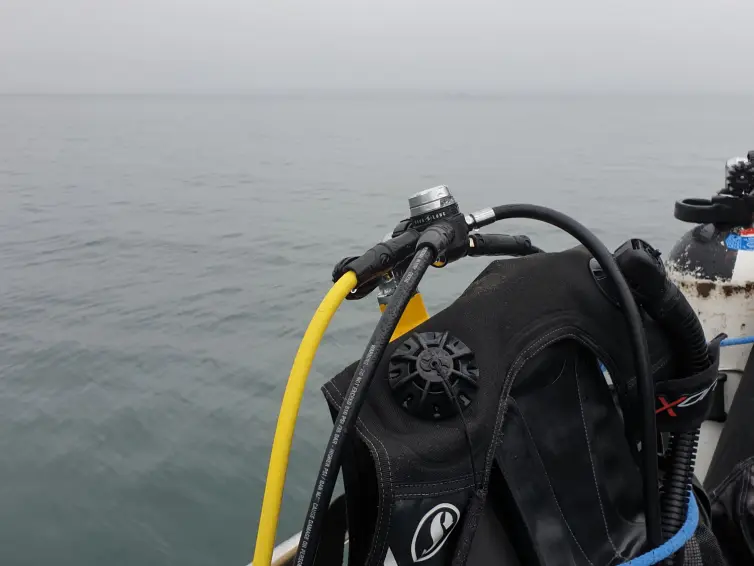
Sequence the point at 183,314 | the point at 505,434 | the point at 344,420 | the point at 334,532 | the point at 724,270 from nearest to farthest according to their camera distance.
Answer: the point at 344,420 → the point at 505,434 → the point at 334,532 → the point at 724,270 → the point at 183,314

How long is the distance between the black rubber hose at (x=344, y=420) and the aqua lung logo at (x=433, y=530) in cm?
16

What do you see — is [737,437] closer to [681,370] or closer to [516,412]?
[681,370]

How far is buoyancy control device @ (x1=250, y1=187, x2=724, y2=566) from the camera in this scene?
3.00ft

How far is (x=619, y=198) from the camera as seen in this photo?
14.8 metres

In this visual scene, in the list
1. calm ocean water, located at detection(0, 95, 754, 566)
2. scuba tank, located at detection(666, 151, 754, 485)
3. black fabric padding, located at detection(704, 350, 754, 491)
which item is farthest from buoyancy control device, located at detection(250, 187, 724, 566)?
calm ocean water, located at detection(0, 95, 754, 566)

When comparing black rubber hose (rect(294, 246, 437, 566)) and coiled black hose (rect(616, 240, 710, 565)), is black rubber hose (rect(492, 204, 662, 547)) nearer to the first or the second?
coiled black hose (rect(616, 240, 710, 565))

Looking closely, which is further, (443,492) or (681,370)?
(681,370)

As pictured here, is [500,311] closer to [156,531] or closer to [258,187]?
[156,531]

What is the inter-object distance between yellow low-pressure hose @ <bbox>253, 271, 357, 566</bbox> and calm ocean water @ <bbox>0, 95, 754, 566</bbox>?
2818 mm

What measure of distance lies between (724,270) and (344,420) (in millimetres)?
1633

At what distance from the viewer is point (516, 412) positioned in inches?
41.2

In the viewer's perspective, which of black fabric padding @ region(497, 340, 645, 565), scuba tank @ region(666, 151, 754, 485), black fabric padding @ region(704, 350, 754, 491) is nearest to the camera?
black fabric padding @ region(497, 340, 645, 565)

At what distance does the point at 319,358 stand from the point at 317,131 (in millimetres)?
32401

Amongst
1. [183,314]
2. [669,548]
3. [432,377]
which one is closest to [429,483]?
[432,377]
